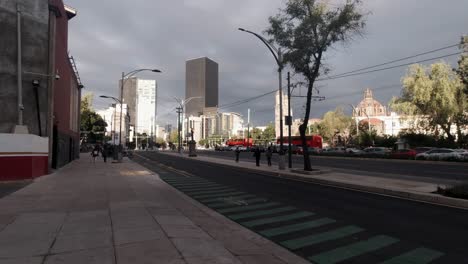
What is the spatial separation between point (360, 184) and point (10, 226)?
537 inches

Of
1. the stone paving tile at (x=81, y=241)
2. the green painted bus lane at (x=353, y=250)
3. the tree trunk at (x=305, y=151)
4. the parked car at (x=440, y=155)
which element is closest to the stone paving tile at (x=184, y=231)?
the stone paving tile at (x=81, y=241)

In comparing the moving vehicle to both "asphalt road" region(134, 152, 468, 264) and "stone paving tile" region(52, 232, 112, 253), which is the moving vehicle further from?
"stone paving tile" region(52, 232, 112, 253)

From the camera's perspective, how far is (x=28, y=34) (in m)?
23.1

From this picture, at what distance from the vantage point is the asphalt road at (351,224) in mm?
7246

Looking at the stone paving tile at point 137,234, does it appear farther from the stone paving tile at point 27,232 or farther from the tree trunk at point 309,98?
the tree trunk at point 309,98

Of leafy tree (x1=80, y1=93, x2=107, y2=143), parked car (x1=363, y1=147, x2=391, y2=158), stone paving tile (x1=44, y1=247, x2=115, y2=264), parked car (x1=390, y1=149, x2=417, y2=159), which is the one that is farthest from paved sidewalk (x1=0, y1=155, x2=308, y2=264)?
leafy tree (x1=80, y1=93, x2=107, y2=143)

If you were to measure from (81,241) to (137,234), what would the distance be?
1018 mm

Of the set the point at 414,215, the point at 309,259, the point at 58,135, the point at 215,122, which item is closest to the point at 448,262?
the point at 309,259

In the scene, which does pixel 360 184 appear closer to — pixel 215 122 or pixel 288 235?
pixel 288 235

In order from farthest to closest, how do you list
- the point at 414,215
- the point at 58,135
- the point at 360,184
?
the point at 58,135 < the point at 360,184 < the point at 414,215

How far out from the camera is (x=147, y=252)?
21.2ft

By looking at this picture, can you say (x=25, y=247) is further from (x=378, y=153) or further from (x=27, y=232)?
(x=378, y=153)

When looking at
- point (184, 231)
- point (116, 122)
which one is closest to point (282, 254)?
point (184, 231)

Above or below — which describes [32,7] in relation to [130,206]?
above
